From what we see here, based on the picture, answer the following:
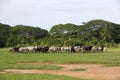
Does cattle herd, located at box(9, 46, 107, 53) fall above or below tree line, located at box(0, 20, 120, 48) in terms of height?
below

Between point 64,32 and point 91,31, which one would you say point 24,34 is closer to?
point 64,32

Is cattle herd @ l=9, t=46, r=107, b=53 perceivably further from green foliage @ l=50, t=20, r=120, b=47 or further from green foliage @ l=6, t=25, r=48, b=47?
green foliage @ l=50, t=20, r=120, b=47

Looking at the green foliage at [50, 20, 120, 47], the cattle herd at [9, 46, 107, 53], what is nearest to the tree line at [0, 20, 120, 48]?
the green foliage at [50, 20, 120, 47]

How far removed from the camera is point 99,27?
65312 millimetres

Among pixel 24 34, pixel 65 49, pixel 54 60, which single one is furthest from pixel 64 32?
pixel 54 60

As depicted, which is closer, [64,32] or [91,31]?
[91,31]

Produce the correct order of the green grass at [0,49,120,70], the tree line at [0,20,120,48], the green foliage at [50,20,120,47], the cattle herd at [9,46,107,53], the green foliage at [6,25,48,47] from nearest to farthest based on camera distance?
the green grass at [0,49,120,70] < the cattle herd at [9,46,107,53] < the green foliage at [6,25,48,47] < the tree line at [0,20,120,48] < the green foliage at [50,20,120,47]

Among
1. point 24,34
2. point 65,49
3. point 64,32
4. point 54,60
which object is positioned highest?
point 64,32

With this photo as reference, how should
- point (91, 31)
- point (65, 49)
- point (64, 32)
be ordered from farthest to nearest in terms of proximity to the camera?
point (64, 32) < point (91, 31) < point (65, 49)

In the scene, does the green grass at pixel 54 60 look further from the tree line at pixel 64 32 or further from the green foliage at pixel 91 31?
the green foliage at pixel 91 31

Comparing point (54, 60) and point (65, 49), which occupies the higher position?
point (65, 49)

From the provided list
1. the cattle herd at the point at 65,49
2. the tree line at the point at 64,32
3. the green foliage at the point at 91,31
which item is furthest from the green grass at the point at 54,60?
the green foliage at the point at 91,31

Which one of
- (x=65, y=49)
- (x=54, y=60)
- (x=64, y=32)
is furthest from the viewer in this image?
(x=64, y=32)

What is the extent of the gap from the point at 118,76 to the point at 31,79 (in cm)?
447
